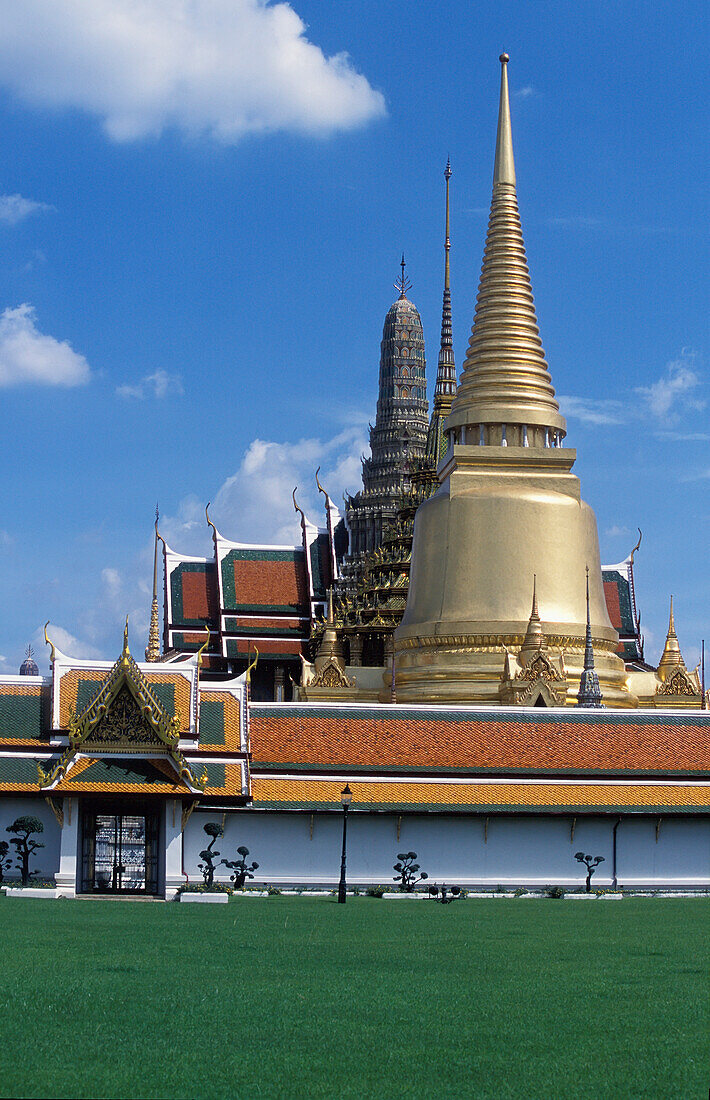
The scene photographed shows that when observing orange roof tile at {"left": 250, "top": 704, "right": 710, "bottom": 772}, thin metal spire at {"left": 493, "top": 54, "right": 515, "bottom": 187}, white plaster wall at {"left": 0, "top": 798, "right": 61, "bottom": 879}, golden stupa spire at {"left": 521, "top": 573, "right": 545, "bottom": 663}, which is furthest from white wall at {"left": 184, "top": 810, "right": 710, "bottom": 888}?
thin metal spire at {"left": 493, "top": 54, "right": 515, "bottom": 187}

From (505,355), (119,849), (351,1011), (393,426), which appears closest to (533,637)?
(505,355)

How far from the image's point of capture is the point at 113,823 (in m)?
24.0

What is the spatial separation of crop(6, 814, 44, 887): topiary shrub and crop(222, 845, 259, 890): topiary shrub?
9.22 ft

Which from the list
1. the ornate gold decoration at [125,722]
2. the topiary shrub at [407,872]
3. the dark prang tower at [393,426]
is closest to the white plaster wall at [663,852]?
the topiary shrub at [407,872]

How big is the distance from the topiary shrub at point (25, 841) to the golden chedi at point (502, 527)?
14.2m

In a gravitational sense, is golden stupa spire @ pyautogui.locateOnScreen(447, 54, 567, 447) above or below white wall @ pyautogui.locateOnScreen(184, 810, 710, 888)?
above

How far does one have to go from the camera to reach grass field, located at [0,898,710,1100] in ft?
26.2

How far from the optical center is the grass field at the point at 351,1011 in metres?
7.99

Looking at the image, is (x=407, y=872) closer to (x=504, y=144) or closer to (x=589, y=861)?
(x=589, y=861)

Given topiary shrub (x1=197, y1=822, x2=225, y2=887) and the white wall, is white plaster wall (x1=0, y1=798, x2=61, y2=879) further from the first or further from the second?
topiary shrub (x1=197, y1=822, x2=225, y2=887)

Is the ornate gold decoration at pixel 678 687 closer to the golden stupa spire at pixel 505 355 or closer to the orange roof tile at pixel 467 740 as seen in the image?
the golden stupa spire at pixel 505 355

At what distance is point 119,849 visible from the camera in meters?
23.8

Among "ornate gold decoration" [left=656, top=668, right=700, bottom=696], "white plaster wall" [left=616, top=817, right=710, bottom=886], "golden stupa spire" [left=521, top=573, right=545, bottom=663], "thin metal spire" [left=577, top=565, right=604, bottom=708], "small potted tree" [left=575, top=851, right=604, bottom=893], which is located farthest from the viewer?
"ornate gold decoration" [left=656, top=668, right=700, bottom=696]

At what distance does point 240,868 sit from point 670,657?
21633 millimetres
